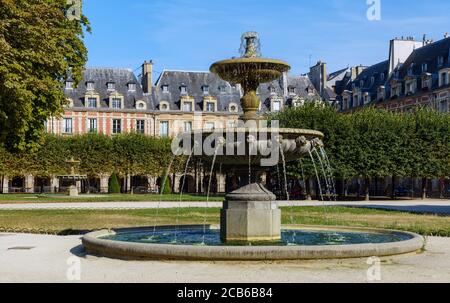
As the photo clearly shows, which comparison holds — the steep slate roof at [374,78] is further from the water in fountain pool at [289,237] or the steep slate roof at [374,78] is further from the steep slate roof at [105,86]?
the water in fountain pool at [289,237]

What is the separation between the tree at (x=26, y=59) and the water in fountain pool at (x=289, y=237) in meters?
7.10

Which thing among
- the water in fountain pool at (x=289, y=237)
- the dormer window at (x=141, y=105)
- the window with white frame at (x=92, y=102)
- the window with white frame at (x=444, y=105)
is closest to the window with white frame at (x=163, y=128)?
the dormer window at (x=141, y=105)

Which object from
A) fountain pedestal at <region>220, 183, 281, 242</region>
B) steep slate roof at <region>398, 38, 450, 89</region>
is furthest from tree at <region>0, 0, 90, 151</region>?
steep slate roof at <region>398, 38, 450, 89</region>

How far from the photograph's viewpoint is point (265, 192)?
12789mm

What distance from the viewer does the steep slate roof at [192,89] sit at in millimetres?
73312

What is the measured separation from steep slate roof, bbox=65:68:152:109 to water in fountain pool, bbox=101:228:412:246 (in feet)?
187

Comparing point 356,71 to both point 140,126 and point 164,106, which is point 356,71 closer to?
point 164,106

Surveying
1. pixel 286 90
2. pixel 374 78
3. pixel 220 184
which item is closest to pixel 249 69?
pixel 220 184

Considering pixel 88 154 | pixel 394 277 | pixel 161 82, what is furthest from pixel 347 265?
pixel 161 82

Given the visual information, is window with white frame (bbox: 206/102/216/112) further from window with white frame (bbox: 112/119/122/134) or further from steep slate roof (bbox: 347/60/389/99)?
steep slate roof (bbox: 347/60/389/99)

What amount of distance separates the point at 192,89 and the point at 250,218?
6308 cm

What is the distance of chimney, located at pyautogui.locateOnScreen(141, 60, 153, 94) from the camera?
72.6 m
